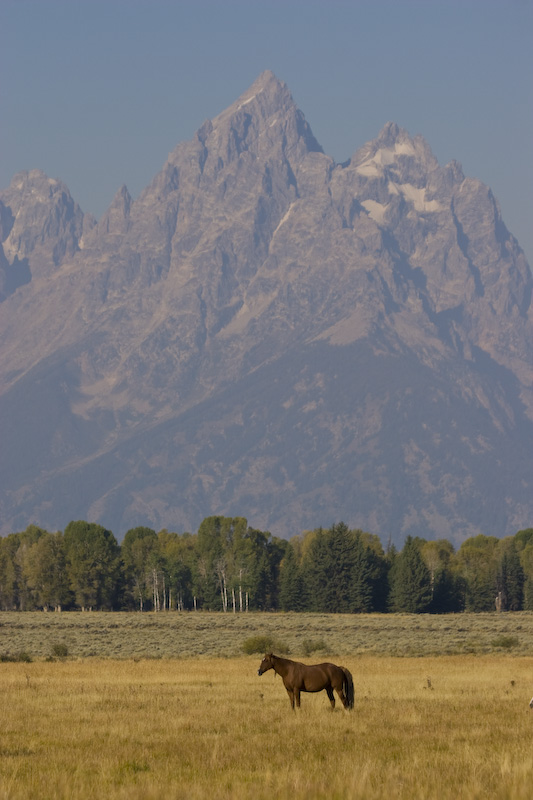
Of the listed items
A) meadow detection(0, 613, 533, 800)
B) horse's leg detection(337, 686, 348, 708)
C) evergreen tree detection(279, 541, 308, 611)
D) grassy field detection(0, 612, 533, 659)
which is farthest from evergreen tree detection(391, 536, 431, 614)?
horse's leg detection(337, 686, 348, 708)

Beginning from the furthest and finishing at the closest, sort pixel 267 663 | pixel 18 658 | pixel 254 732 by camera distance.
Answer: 1. pixel 18 658
2. pixel 267 663
3. pixel 254 732

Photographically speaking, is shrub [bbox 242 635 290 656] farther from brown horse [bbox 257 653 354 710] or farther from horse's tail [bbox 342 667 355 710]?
horse's tail [bbox 342 667 355 710]

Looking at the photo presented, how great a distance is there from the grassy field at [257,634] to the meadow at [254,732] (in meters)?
7.00

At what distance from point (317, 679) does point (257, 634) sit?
51.0 metres

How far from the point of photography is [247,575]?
158 metres

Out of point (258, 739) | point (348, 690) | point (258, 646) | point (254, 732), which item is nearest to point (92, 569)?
point (258, 646)

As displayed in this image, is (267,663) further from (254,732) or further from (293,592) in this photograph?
(293,592)

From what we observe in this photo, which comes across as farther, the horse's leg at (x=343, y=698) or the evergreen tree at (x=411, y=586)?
the evergreen tree at (x=411, y=586)

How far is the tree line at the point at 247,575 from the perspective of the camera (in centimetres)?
13625

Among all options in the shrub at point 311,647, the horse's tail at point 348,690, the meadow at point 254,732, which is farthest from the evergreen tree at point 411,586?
the horse's tail at point 348,690

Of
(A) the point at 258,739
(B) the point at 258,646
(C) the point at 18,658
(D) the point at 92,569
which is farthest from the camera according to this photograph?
(D) the point at 92,569

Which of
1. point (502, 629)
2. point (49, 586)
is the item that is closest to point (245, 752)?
point (502, 629)

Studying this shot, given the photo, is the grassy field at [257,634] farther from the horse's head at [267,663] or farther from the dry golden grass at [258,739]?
the horse's head at [267,663]

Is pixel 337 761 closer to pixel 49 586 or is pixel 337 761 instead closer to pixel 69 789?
pixel 69 789
